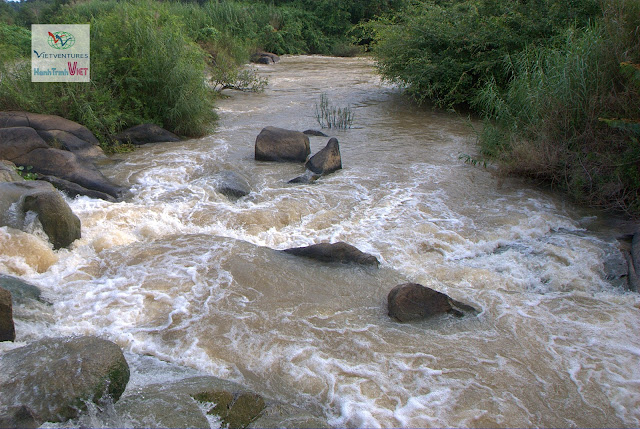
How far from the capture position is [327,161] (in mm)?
8141

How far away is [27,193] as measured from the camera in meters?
5.69

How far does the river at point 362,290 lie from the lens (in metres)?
3.68

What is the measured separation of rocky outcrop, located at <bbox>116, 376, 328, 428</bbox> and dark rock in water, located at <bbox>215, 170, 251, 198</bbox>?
154 inches

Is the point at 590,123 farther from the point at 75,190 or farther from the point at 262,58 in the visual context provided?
the point at 262,58

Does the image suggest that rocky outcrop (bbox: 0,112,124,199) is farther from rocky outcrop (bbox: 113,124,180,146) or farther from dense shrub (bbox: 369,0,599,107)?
dense shrub (bbox: 369,0,599,107)

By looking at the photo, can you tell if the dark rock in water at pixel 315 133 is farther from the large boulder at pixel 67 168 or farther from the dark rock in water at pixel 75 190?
the dark rock in water at pixel 75 190

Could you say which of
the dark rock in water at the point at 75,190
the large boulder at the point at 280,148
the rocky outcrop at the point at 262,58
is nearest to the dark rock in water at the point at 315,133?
the large boulder at the point at 280,148

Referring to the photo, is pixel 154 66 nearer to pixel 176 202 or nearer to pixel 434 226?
pixel 176 202

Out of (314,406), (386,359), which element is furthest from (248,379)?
(386,359)

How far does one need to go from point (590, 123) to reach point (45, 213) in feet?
22.2

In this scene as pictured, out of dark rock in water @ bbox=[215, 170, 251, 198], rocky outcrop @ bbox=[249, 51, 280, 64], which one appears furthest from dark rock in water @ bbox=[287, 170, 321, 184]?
rocky outcrop @ bbox=[249, 51, 280, 64]

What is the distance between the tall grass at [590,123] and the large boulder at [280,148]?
3.21 metres

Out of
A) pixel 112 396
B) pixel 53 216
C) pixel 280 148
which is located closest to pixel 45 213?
pixel 53 216

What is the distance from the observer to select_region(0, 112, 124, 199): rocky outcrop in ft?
23.4
